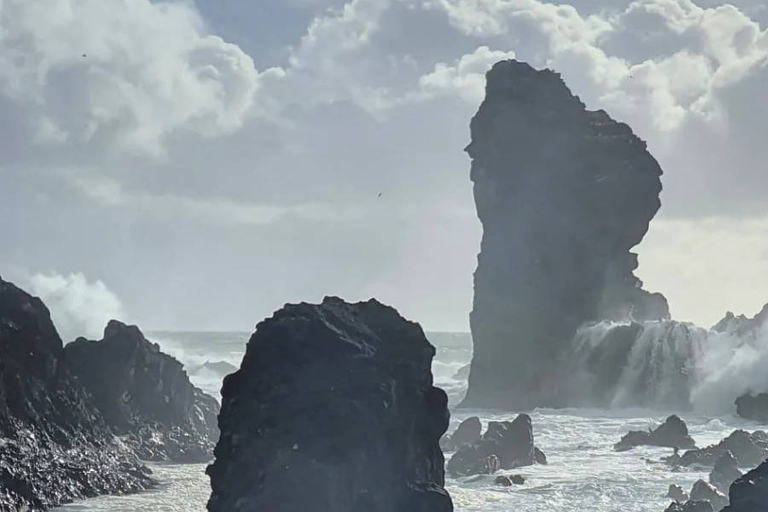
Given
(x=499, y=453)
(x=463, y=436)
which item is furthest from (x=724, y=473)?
(x=463, y=436)

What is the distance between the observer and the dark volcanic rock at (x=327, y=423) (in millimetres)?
26172

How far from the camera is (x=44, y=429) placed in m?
37.9

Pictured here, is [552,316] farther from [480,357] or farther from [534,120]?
[534,120]

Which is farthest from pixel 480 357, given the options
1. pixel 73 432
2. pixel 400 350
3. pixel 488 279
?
pixel 400 350

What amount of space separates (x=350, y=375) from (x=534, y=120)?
65.6 m

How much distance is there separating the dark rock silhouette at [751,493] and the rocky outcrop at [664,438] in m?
30.1

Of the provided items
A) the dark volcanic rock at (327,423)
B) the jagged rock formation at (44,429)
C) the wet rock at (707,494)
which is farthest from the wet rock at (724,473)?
the jagged rock formation at (44,429)

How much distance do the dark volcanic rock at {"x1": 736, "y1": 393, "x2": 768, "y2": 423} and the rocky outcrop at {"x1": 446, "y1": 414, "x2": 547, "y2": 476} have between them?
21518 mm

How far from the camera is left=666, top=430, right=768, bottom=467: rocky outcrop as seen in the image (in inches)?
1799

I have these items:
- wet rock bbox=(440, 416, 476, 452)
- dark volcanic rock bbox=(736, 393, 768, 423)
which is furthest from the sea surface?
wet rock bbox=(440, 416, 476, 452)

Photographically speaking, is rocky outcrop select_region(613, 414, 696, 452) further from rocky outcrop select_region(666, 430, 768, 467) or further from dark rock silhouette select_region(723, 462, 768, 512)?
dark rock silhouette select_region(723, 462, 768, 512)

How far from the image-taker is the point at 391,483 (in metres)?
27.0

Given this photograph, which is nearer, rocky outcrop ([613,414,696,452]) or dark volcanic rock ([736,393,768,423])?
rocky outcrop ([613,414,696,452])

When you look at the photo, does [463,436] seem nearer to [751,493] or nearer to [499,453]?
[499,453]
